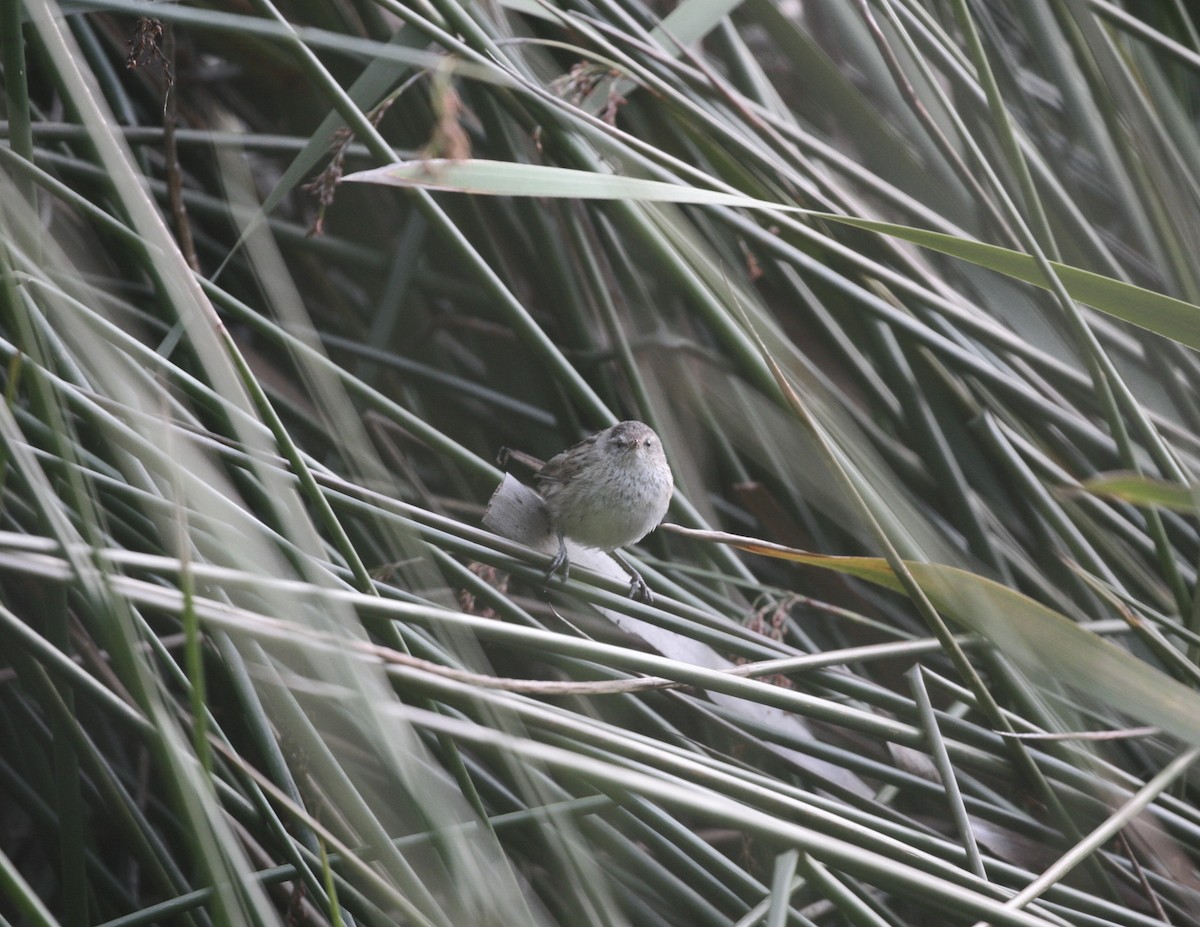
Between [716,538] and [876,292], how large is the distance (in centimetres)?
83

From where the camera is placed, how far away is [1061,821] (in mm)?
1687

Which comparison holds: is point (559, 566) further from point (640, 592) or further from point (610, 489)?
point (610, 489)

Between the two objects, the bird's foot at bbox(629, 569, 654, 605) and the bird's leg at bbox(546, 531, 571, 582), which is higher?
the bird's leg at bbox(546, 531, 571, 582)

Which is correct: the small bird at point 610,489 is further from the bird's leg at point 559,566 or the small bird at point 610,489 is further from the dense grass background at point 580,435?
the bird's leg at point 559,566

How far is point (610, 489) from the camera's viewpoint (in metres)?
2.74

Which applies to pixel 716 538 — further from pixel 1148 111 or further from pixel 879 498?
pixel 1148 111

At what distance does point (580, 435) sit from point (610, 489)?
7.1 inches

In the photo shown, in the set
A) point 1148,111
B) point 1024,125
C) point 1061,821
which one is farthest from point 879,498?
point 1024,125

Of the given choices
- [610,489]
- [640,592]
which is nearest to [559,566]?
[640,592]

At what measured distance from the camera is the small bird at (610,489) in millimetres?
2680

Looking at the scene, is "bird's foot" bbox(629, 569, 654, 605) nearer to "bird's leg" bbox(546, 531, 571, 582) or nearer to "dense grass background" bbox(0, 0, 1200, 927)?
"dense grass background" bbox(0, 0, 1200, 927)

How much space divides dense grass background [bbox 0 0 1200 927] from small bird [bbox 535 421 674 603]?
0.11 m

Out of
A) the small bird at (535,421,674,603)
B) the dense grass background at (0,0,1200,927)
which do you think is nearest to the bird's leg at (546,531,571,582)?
the dense grass background at (0,0,1200,927)

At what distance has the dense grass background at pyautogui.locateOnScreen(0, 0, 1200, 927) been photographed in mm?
1195
